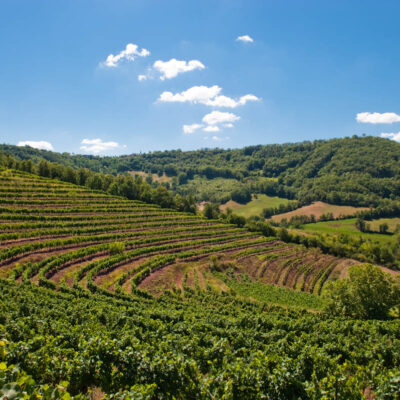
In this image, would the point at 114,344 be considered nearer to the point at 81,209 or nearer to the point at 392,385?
the point at 392,385

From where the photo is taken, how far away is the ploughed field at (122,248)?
4978cm

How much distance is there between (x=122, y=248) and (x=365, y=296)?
176ft

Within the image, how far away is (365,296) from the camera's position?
41.3m

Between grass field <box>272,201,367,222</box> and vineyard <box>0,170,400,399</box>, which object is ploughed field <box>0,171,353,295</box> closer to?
vineyard <box>0,170,400,399</box>

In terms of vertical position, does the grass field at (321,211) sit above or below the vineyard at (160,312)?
above

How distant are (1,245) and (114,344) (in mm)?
58002

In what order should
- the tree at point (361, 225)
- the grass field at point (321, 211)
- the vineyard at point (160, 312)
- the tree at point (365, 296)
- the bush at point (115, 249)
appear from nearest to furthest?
the vineyard at point (160, 312), the tree at point (365, 296), the bush at point (115, 249), the tree at point (361, 225), the grass field at point (321, 211)

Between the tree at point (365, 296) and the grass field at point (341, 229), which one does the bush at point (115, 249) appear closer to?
the tree at point (365, 296)

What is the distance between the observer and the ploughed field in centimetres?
4978

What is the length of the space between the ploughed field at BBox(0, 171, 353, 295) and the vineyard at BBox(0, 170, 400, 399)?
0.39 m

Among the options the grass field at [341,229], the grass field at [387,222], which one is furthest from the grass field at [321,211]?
the grass field at [387,222]

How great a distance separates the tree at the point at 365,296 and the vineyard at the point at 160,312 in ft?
16.4

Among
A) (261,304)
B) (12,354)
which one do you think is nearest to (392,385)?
(12,354)

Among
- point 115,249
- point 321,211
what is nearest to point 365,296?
point 115,249
